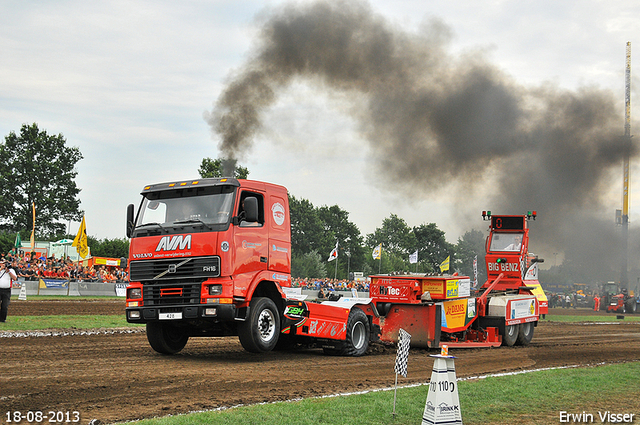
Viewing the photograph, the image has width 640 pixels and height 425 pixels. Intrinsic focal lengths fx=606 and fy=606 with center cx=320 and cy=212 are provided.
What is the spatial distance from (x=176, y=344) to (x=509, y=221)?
12.6 metres

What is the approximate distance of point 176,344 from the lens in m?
12.9

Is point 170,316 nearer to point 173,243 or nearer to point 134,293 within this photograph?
point 134,293

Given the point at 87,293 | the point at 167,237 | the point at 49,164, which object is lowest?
the point at 87,293

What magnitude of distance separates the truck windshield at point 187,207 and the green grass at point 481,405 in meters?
4.59

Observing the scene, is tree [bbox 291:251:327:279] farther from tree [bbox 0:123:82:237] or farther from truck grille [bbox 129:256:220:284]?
truck grille [bbox 129:256:220:284]

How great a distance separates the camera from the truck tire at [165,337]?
1237cm

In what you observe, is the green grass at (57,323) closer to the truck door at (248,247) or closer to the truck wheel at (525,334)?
the truck door at (248,247)

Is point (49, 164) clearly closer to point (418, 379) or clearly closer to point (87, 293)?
point (87, 293)

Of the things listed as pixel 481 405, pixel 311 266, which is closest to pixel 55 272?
pixel 481 405

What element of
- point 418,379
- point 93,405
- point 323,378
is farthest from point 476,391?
point 93,405

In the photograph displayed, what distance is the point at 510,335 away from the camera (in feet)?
58.5

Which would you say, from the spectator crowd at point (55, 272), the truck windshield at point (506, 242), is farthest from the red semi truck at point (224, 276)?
the spectator crowd at point (55, 272)

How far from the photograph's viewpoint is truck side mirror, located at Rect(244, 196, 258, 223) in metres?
11.1

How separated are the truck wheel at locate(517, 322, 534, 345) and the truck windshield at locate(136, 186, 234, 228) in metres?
11.3
